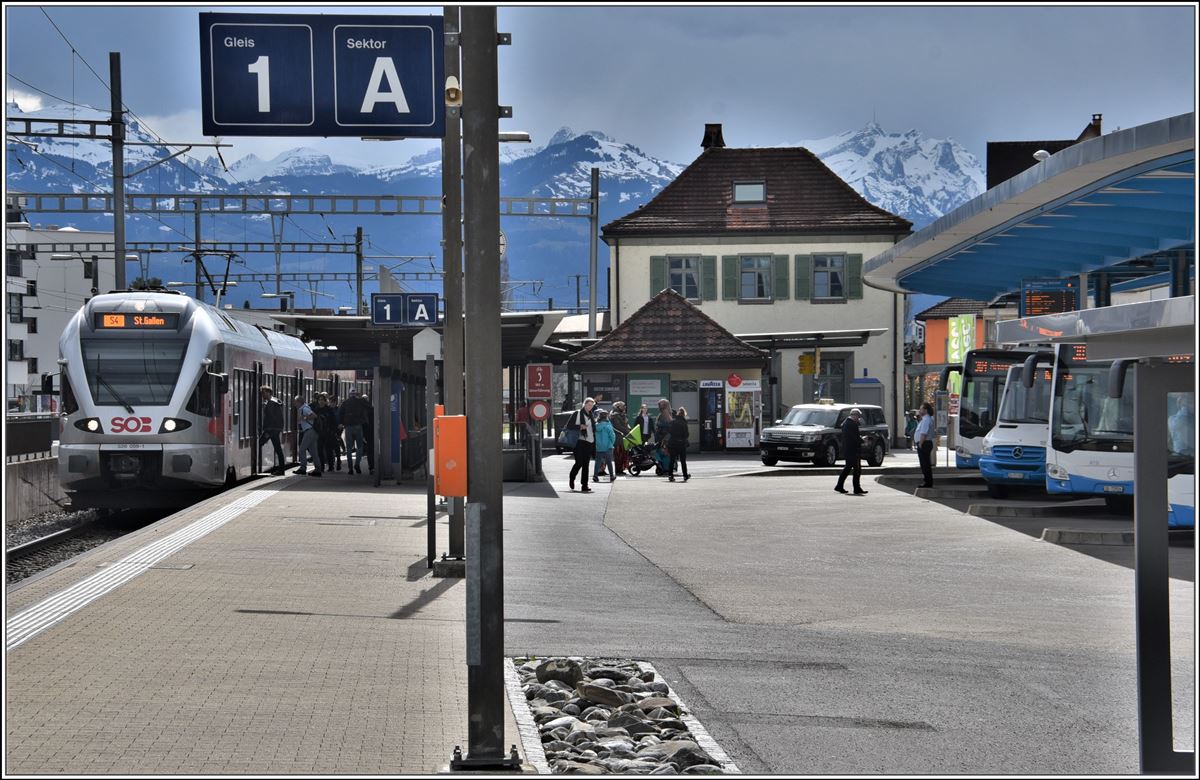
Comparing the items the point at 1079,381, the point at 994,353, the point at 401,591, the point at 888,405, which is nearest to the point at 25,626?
the point at 401,591

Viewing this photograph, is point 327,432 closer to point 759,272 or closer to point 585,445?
point 585,445

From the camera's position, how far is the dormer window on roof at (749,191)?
56.6 m

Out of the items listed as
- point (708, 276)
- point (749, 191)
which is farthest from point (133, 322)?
point (749, 191)

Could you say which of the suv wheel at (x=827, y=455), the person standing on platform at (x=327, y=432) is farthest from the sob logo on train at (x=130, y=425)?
the suv wheel at (x=827, y=455)

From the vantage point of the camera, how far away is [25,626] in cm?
1026

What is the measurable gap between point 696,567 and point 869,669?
648cm

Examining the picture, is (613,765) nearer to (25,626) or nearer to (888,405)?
(25,626)

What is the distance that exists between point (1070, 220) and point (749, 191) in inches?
1331

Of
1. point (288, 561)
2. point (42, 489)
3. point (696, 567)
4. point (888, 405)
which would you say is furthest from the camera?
point (888, 405)

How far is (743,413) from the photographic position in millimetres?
44844

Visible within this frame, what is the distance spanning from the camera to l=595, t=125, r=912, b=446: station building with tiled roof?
54.2 m

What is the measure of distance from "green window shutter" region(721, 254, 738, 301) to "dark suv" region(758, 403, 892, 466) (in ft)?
53.8

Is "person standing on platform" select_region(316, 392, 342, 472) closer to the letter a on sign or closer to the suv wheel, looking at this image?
the suv wheel

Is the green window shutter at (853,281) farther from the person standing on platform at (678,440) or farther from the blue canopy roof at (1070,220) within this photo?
the person standing on platform at (678,440)
